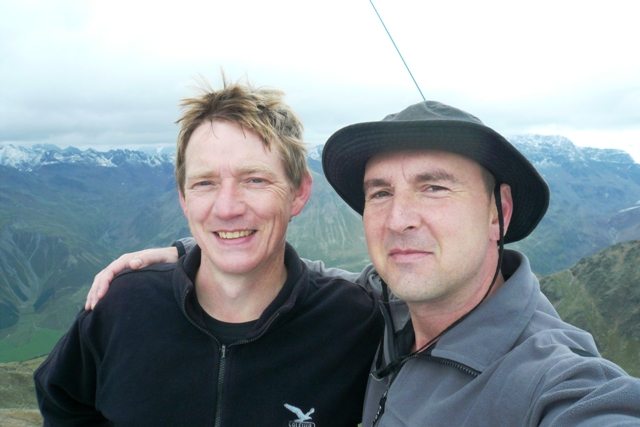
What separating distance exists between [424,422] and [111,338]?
13.1ft

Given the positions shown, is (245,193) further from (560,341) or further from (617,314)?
(617,314)

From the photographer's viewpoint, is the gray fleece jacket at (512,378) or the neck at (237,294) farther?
the neck at (237,294)

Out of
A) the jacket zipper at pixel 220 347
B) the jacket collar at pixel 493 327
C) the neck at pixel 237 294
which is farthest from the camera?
the neck at pixel 237 294

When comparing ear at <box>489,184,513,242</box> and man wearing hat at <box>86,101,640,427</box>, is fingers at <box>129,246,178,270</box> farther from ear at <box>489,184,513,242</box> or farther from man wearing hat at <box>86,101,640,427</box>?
ear at <box>489,184,513,242</box>

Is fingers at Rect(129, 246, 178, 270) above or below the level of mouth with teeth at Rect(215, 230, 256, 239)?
below

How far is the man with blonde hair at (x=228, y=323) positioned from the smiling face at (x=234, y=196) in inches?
0.6

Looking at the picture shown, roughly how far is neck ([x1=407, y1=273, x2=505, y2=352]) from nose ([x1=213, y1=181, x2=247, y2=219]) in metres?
2.41

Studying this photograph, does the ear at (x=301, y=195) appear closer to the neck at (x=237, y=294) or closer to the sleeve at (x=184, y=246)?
the neck at (x=237, y=294)

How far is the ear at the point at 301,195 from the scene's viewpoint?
6.32 metres

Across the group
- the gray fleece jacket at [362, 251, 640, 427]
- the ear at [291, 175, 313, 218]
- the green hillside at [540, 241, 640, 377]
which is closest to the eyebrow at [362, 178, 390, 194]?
the ear at [291, 175, 313, 218]

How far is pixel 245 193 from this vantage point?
557cm

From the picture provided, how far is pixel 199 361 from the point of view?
17.5 ft

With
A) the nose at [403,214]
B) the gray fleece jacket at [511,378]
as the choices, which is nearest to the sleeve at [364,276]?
the gray fleece jacket at [511,378]

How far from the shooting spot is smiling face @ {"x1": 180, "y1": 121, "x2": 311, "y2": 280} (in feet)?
18.1
